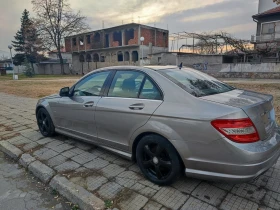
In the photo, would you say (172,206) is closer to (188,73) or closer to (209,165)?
(209,165)

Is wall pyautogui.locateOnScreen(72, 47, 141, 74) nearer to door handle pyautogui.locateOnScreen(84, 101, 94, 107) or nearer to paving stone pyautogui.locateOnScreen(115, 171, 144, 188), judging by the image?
door handle pyautogui.locateOnScreen(84, 101, 94, 107)

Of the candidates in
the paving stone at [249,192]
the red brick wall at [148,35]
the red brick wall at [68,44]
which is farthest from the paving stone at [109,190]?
the red brick wall at [68,44]

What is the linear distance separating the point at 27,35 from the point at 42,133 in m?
41.6

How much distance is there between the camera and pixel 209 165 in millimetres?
2145

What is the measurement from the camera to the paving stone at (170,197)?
2.22 metres

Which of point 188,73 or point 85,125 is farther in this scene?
point 85,125

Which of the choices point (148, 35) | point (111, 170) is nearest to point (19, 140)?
point (111, 170)

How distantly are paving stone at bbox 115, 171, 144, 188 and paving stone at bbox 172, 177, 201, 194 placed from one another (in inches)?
20.5

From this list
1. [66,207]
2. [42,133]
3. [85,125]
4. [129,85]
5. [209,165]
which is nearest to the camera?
[209,165]

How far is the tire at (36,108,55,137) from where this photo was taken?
4.23 metres

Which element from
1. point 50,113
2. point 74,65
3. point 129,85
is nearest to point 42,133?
→ point 50,113

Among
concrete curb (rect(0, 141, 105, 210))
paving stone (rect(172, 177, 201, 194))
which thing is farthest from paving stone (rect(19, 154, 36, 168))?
paving stone (rect(172, 177, 201, 194))

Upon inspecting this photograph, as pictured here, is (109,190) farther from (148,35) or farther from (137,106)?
(148,35)

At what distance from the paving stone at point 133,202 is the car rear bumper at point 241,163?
0.67m
